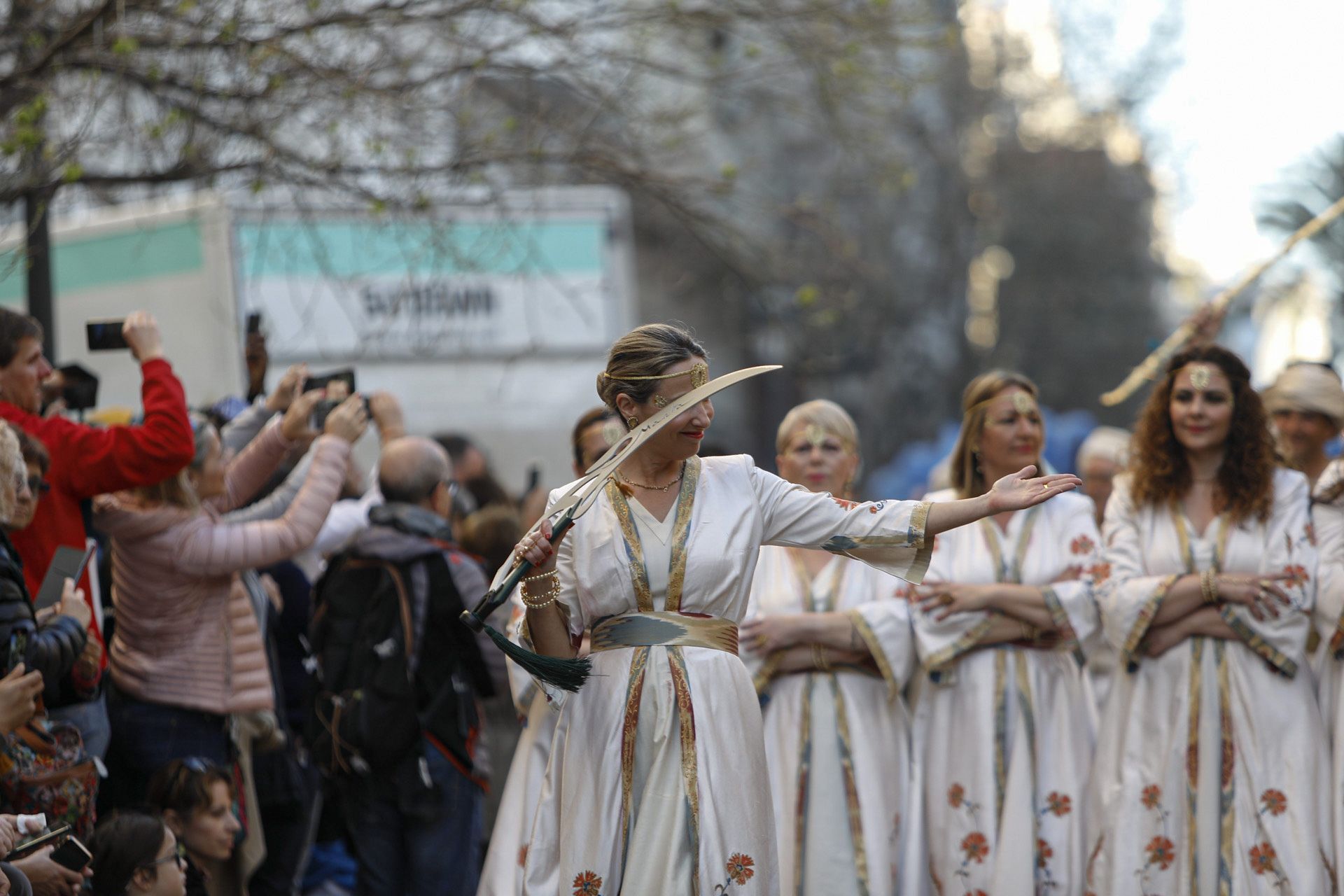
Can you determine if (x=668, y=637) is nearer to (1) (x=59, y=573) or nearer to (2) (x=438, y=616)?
(1) (x=59, y=573)

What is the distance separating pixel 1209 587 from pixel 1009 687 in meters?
0.80

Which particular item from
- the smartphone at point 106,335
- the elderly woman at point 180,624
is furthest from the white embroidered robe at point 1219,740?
the smartphone at point 106,335

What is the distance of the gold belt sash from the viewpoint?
4.30m

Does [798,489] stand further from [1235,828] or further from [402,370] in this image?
[402,370]

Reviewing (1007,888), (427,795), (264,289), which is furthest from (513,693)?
(264,289)

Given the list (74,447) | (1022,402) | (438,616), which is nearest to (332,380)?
(438,616)

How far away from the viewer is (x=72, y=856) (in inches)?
189

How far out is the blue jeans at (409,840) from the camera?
6.38 meters

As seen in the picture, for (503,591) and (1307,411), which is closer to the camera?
(503,591)

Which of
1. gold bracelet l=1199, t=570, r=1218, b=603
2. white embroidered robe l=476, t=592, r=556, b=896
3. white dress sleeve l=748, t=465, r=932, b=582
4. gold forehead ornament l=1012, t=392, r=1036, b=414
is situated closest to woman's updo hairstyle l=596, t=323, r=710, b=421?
white dress sleeve l=748, t=465, r=932, b=582

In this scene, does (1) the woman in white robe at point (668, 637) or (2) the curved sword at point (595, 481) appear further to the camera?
(1) the woman in white robe at point (668, 637)

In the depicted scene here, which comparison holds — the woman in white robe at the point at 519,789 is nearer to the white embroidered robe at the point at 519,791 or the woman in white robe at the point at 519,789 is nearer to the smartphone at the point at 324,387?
the white embroidered robe at the point at 519,791

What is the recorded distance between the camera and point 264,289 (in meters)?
10.8

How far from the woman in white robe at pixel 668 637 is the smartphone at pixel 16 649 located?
1442 mm
